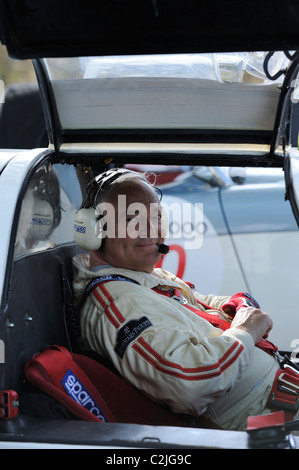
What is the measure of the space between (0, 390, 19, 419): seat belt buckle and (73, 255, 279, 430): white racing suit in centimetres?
44

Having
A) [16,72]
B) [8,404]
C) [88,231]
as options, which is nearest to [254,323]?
[88,231]

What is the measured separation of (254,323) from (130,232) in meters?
0.57

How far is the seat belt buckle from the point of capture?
1.64 m

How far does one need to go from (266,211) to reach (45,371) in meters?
3.64

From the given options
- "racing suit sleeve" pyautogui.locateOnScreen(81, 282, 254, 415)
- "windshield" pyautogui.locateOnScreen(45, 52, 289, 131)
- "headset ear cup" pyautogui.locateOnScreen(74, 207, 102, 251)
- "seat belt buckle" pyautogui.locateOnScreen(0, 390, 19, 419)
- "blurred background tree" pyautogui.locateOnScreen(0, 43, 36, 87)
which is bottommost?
"seat belt buckle" pyautogui.locateOnScreen(0, 390, 19, 419)

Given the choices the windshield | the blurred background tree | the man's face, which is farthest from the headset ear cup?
the blurred background tree

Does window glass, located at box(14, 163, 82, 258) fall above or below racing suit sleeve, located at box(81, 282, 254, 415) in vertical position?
above

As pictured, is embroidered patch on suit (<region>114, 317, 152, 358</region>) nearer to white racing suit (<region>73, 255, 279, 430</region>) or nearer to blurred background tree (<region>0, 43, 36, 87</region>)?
white racing suit (<region>73, 255, 279, 430</region>)

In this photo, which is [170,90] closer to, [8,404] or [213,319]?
[213,319]

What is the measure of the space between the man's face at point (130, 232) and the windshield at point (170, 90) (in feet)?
0.92

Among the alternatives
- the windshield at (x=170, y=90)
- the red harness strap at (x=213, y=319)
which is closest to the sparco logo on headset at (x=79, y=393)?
the red harness strap at (x=213, y=319)

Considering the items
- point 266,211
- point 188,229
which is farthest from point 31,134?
point 266,211

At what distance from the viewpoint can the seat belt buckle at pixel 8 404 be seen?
5.39ft

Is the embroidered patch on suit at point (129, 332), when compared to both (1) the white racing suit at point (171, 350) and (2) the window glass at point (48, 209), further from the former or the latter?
(2) the window glass at point (48, 209)
